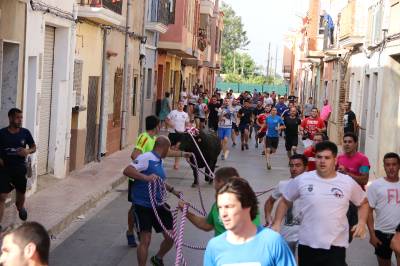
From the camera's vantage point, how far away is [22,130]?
13039mm

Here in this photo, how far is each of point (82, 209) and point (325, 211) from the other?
786 centimetres

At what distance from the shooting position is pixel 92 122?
888 inches

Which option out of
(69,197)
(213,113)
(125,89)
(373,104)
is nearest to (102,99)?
(125,89)

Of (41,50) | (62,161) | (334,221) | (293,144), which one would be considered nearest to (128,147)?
(293,144)

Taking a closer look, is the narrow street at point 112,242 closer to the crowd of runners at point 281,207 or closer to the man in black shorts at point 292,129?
the crowd of runners at point 281,207

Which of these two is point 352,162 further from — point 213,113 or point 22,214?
point 213,113

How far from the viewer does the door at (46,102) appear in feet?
58.8

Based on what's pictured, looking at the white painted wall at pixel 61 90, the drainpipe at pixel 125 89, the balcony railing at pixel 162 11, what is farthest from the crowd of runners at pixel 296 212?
the balcony railing at pixel 162 11

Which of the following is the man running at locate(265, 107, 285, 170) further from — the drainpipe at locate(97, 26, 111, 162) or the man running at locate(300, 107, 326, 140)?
the drainpipe at locate(97, 26, 111, 162)

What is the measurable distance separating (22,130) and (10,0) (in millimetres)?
2484

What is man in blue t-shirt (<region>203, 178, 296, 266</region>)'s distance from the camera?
16.7 ft

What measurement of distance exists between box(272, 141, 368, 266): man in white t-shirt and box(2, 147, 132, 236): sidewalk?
398cm

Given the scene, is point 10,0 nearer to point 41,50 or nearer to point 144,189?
point 41,50

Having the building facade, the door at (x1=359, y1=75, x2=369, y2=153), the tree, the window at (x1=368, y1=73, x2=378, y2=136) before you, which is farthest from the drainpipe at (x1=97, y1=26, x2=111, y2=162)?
the tree
